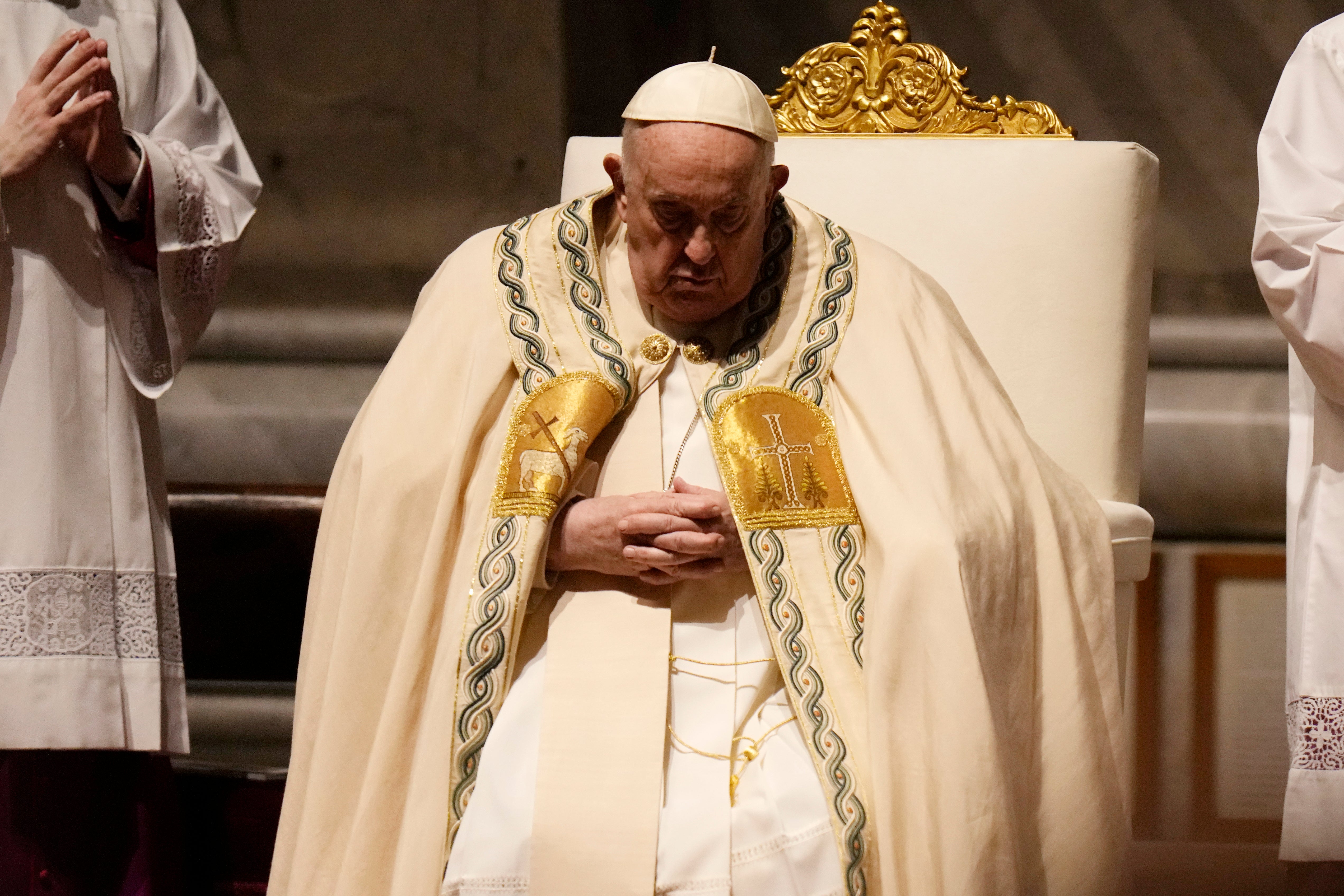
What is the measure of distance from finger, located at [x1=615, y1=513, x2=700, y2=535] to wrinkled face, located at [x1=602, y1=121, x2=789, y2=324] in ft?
1.27

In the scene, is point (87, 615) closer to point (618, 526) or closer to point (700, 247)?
point (618, 526)

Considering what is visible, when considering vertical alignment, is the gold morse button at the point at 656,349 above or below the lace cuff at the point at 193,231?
below

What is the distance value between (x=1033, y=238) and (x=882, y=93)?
0.49 m

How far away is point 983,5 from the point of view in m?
4.88

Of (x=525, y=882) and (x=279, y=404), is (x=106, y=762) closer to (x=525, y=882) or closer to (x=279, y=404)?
(x=525, y=882)

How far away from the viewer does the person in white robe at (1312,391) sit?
2967mm

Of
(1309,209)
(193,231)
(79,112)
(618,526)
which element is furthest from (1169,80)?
(79,112)

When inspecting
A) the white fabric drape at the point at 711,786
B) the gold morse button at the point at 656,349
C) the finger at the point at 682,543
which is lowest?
the white fabric drape at the point at 711,786

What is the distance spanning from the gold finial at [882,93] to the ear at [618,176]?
80cm

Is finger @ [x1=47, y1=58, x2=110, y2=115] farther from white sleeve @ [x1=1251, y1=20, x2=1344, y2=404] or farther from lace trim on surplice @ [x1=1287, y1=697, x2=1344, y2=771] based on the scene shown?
lace trim on surplice @ [x1=1287, y1=697, x2=1344, y2=771]

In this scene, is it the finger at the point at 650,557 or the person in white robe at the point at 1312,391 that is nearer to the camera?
the finger at the point at 650,557

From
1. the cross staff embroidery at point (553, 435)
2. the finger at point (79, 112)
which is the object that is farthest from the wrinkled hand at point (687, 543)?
the finger at point (79, 112)

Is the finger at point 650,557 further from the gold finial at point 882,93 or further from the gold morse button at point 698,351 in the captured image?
the gold finial at point 882,93

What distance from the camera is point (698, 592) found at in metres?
2.63
